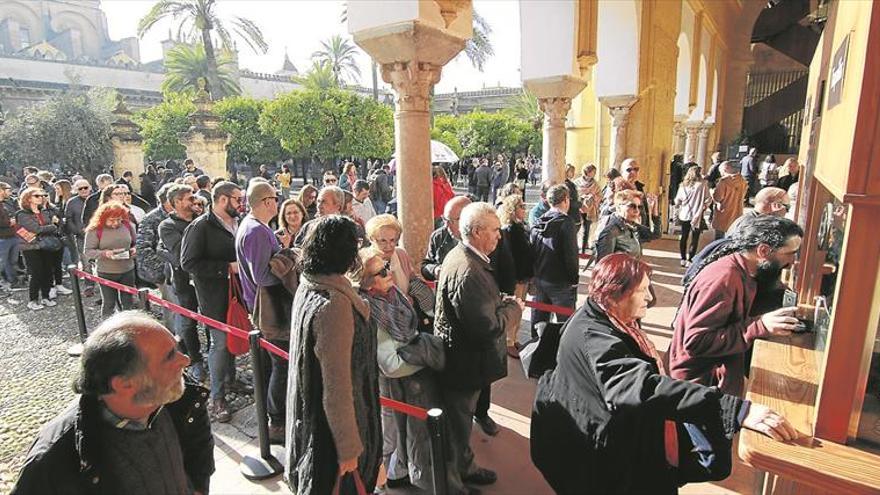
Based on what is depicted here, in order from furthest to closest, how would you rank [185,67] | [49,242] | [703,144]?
[185,67] < [703,144] < [49,242]

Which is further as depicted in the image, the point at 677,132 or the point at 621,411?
the point at 677,132

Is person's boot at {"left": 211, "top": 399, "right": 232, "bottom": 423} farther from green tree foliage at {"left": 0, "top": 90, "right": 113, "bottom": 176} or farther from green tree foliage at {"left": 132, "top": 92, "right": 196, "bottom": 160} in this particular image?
green tree foliage at {"left": 132, "top": 92, "right": 196, "bottom": 160}

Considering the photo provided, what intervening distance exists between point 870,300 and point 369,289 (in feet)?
6.54

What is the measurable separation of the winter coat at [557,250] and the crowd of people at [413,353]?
2 cm

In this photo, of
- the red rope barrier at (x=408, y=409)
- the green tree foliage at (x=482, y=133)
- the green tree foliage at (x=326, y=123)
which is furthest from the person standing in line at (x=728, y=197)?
the green tree foliage at (x=482, y=133)

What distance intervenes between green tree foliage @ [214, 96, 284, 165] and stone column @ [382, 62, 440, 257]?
2155 cm

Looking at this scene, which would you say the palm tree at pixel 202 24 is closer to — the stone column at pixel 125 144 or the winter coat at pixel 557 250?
the stone column at pixel 125 144

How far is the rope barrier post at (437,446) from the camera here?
2174 millimetres

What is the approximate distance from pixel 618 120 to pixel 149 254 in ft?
28.2

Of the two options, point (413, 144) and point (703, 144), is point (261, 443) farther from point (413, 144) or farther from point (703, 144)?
point (703, 144)

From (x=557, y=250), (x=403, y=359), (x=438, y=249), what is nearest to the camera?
(x=403, y=359)

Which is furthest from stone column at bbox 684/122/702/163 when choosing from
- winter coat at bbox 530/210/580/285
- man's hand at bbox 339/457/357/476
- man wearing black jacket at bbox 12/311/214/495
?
man wearing black jacket at bbox 12/311/214/495

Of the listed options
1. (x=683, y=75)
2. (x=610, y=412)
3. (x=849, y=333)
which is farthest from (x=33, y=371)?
(x=683, y=75)

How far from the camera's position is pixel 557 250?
4.43m
